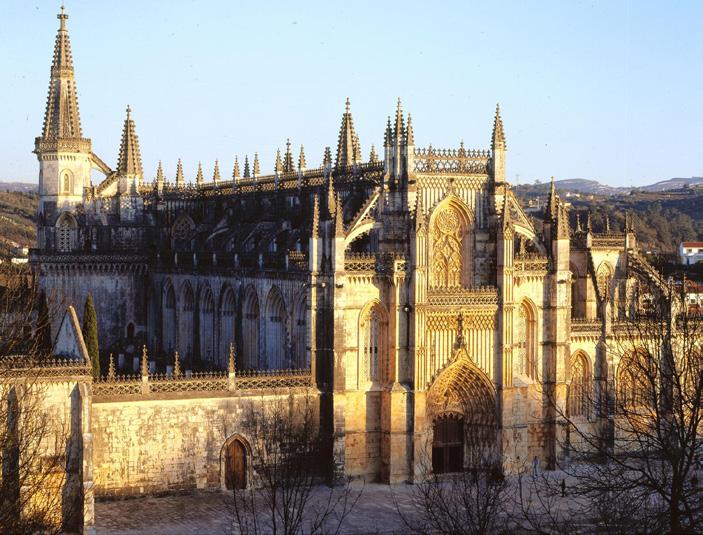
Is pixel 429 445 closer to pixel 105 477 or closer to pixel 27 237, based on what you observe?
pixel 105 477

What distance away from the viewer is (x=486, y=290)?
2135 inches

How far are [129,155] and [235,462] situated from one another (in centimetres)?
3922

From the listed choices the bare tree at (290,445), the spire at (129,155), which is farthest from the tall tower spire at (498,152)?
the spire at (129,155)

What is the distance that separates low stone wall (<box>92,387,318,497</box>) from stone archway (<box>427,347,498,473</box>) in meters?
8.52

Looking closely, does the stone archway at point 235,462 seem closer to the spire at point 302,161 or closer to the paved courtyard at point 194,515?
the paved courtyard at point 194,515

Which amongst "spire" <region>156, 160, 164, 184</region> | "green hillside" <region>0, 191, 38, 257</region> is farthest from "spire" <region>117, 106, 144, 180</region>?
"green hillside" <region>0, 191, 38, 257</region>

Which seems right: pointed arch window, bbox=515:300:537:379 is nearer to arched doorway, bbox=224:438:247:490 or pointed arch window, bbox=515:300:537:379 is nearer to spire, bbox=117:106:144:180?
arched doorway, bbox=224:438:247:490

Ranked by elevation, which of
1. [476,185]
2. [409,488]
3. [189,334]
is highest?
[476,185]

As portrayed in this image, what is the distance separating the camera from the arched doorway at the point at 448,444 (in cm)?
5428

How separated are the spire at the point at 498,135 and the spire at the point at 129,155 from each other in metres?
35.1

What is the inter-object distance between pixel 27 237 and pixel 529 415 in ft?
410

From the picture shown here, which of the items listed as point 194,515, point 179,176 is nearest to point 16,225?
point 179,176

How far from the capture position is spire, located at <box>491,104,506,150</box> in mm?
56750

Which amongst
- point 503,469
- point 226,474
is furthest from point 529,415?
point 226,474
